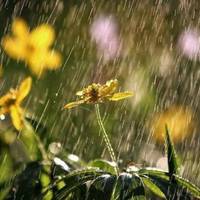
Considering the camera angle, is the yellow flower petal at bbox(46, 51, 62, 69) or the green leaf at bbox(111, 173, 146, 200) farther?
the yellow flower petal at bbox(46, 51, 62, 69)

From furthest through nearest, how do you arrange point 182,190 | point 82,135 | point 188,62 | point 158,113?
point 188,62, point 158,113, point 82,135, point 182,190

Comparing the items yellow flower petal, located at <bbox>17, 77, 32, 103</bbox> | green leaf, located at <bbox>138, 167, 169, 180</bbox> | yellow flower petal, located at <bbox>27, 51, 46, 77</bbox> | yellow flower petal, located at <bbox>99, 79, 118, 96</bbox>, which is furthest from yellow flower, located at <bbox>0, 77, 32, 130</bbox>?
yellow flower petal, located at <bbox>27, 51, 46, 77</bbox>

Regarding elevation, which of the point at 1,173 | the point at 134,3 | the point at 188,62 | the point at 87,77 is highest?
the point at 134,3

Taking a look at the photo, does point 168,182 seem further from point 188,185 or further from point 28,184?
point 28,184

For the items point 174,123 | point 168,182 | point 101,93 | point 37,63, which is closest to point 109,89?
point 101,93

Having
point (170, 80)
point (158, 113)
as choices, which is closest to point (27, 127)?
point (158, 113)

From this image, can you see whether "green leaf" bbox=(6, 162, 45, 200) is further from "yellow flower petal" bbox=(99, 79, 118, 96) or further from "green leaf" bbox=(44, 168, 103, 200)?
"yellow flower petal" bbox=(99, 79, 118, 96)

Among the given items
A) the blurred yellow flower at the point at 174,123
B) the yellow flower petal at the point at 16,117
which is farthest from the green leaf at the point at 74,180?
the blurred yellow flower at the point at 174,123

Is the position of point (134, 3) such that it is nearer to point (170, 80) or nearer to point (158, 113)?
point (170, 80)
